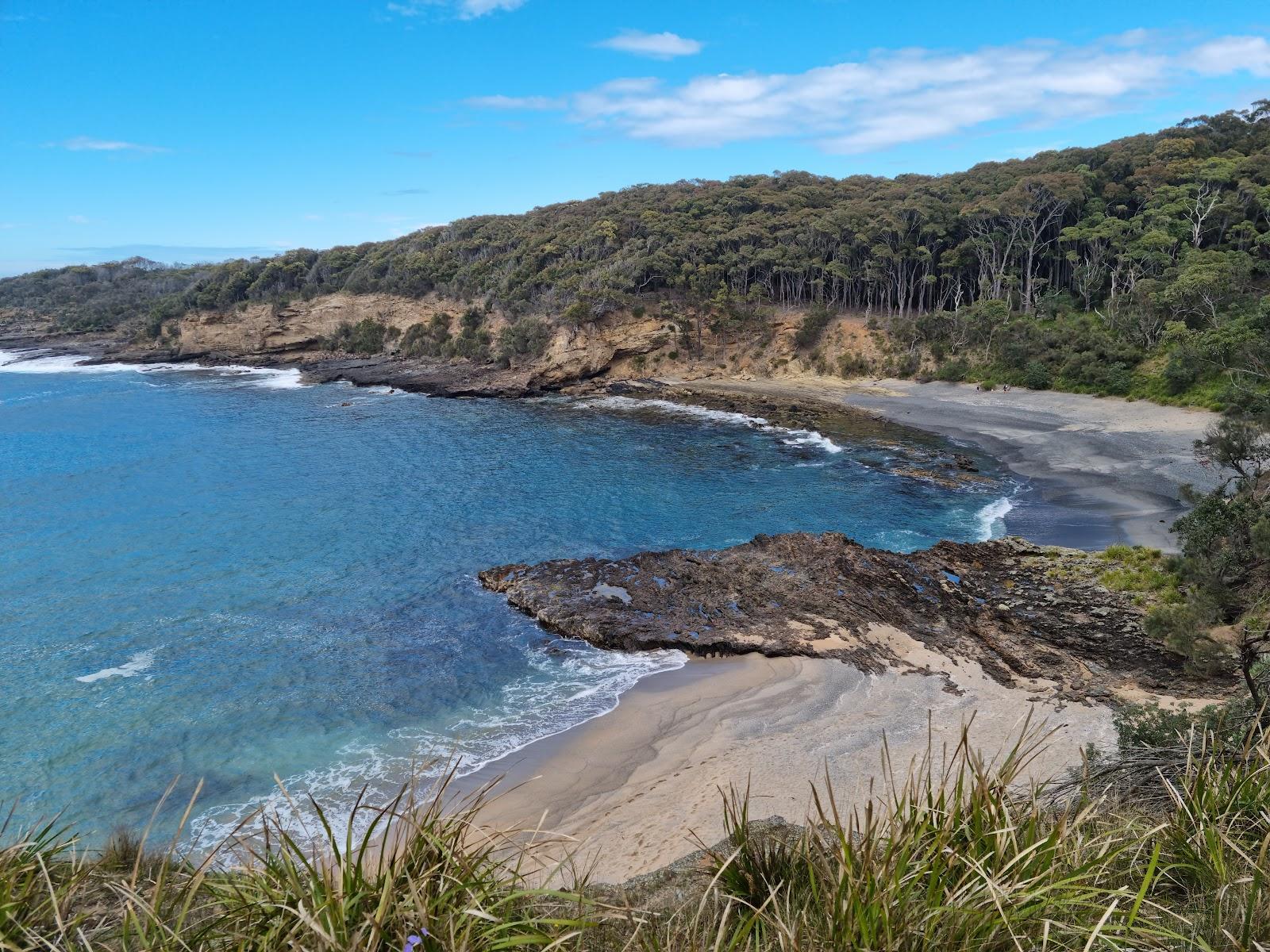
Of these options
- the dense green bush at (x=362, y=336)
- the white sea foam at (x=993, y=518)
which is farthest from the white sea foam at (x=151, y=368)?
the white sea foam at (x=993, y=518)

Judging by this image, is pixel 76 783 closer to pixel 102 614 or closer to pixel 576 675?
pixel 102 614

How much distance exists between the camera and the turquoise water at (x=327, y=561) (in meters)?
13.7

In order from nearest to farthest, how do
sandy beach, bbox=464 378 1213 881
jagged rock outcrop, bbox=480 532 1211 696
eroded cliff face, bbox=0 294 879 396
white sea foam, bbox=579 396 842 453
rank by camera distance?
1. sandy beach, bbox=464 378 1213 881
2. jagged rock outcrop, bbox=480 532 1211 696
3. white sea foam, bbox=579 396 842 453
4. eroded cliff face, bbox=0 294 879 396

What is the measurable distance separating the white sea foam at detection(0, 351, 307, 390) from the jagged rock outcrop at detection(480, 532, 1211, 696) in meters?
43.6

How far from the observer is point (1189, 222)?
42344 mm

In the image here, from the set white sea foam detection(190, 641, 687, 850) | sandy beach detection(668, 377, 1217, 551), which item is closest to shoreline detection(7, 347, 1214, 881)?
white sea foam detection(190, 641, 687, 850)

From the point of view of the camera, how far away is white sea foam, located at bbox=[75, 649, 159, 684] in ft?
52.6

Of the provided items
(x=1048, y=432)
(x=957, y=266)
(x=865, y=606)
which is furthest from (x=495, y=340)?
(x=865, y=606)

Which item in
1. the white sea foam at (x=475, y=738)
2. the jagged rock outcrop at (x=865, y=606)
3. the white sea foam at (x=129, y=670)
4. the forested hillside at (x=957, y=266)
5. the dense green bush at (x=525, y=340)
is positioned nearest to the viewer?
the white sea foam at (x=475, y=738)

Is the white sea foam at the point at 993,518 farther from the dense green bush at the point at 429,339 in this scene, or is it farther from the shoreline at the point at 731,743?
the dense green bush at the point at 429,339

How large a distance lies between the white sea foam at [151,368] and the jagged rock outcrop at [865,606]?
43567mm

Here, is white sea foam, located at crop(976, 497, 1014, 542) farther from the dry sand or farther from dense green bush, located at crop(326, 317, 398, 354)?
dense green bush, located at crop(326, 317, 398, 354)

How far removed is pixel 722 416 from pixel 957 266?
21272 millimetres

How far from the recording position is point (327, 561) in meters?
22.5
